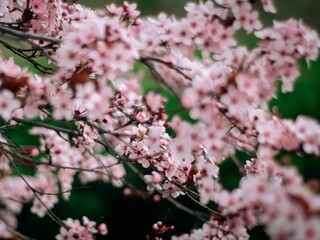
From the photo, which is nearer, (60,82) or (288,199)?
(288,199)

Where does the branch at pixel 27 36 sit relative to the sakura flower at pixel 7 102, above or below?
above

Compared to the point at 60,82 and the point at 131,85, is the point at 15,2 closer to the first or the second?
the point at 60,82

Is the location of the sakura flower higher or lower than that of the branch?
lower

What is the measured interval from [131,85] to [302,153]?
121cm

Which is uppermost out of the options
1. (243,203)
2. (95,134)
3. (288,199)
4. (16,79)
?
(95,134)

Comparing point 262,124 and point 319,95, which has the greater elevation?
point 319,95

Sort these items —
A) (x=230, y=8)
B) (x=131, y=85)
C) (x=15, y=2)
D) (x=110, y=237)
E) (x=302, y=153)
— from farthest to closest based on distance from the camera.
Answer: (x=110, y=237) < (x=131, y=85) < (x=15, y=2) < (x=230, y=8) < (x=302, y=153)

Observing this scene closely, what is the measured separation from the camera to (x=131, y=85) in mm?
2414

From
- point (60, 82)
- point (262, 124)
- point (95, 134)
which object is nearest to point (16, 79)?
point (60, 82)

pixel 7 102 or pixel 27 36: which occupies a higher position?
pixel 27 36

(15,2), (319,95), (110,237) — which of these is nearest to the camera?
(15,2)

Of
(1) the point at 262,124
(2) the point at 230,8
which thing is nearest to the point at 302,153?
(1) the point at 262,124

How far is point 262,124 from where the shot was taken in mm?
1670

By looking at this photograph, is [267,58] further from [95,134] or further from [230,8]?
[95,134]
